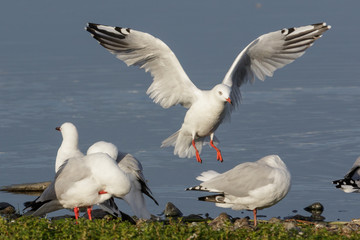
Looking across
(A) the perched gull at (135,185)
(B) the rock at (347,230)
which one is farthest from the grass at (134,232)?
(A) the perched gull at (135,185)

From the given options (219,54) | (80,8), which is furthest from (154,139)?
(80,8)

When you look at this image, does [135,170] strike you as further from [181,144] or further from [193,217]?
[181,144]

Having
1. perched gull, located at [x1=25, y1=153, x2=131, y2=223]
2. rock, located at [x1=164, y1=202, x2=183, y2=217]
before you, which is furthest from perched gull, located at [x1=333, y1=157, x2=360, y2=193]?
perched gull, located at [x1=25, y1=153, x2=131, y2=223]

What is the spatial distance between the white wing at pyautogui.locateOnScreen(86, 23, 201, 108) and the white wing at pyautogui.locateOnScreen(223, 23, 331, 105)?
26.9 inches

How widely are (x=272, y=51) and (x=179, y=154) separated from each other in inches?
75.0

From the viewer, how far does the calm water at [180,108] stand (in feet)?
34.7

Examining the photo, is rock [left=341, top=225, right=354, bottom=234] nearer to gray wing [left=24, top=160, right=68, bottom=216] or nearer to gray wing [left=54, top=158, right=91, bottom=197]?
gray wing [left=54, top=158, right=91, bottom=197]

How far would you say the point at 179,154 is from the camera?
1141cm

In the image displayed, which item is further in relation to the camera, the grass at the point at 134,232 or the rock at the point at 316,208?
the rock at the point at 316,208

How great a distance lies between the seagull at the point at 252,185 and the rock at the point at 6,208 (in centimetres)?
210

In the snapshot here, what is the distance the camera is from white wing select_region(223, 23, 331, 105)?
37.3 ft

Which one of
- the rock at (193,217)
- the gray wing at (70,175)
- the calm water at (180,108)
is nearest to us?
the gray wing at (70,175)

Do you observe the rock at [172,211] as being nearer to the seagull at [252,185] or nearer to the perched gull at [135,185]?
the perched gull at [135,185]

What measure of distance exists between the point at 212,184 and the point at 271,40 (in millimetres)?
3266
